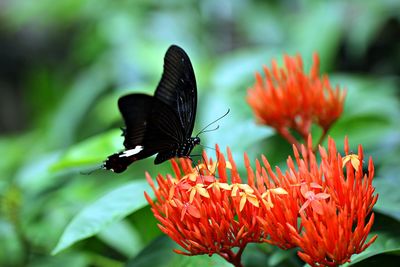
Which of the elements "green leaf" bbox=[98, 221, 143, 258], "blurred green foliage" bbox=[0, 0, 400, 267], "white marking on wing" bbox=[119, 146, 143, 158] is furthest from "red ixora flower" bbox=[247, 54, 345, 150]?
"green leaf" bbox=[98, 221, 143, 258]

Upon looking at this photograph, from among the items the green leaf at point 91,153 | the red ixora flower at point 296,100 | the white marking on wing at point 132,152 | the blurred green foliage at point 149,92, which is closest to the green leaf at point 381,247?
the blurred green foliage at point 149,92

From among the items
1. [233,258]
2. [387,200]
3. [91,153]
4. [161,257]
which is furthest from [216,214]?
[91,153]

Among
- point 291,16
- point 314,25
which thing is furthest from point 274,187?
point 291,16

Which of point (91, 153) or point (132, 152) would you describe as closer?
point (132, 152)

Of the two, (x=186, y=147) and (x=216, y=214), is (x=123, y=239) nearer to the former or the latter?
(x=186, y=147)

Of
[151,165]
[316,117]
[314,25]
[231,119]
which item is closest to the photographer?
[316,117]

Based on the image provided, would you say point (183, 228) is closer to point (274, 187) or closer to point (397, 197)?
point (274, 187)

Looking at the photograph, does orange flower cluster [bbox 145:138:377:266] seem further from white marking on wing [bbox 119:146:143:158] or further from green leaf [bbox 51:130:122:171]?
green leaf [bbox 51:130:122:171]
